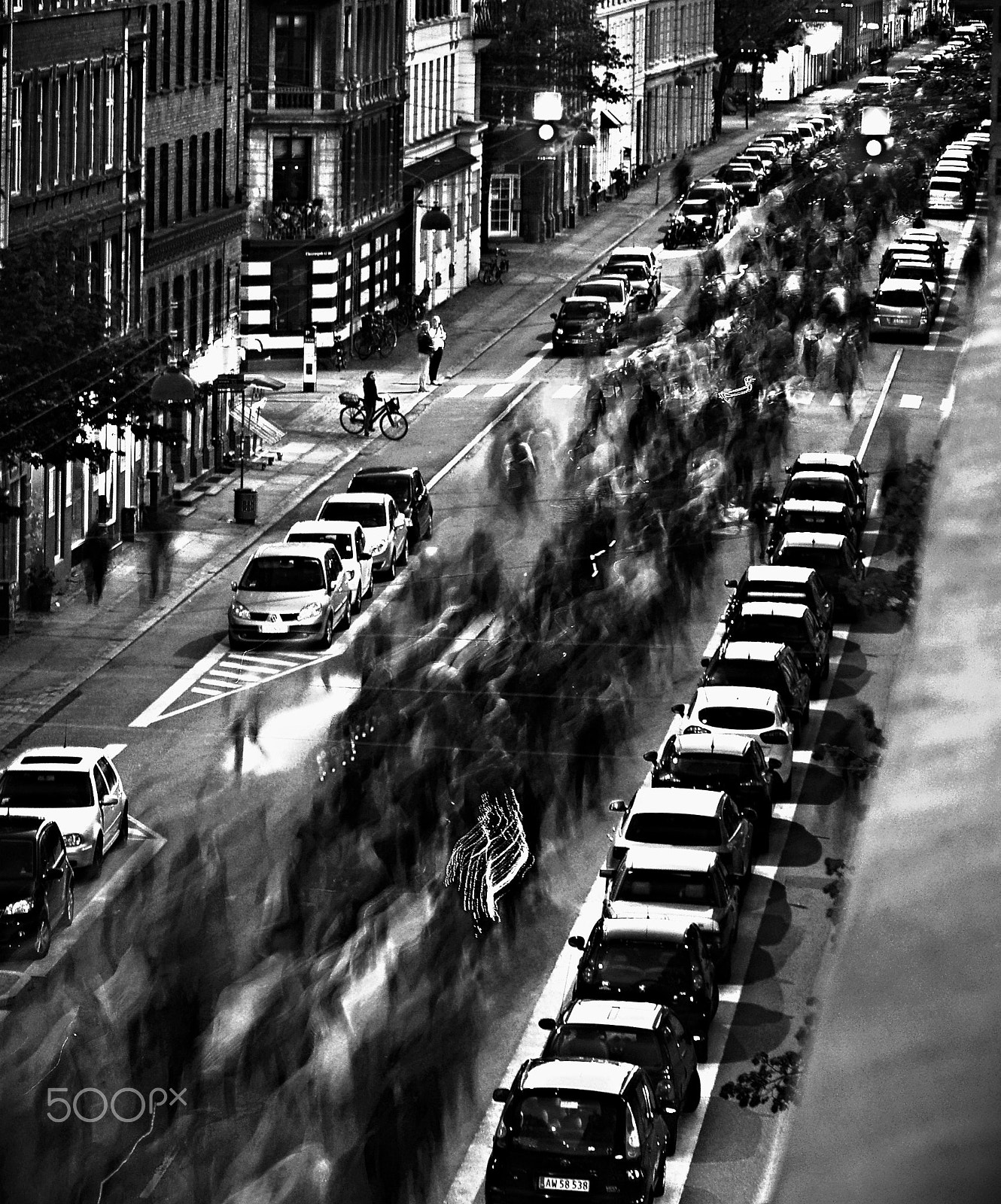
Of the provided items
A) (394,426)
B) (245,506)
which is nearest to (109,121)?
(245,506)

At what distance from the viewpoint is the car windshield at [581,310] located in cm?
8019

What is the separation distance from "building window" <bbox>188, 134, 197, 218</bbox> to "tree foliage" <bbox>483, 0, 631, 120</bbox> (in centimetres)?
3683

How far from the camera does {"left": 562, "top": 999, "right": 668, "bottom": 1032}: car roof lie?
23609mm

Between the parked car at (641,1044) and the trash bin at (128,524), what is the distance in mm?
31739

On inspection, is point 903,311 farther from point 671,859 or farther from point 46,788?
point 671,859

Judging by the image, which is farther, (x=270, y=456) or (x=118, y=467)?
(x=270, y=456)

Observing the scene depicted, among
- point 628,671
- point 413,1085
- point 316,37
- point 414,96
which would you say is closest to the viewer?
point 413,1085

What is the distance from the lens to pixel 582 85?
104688 mm

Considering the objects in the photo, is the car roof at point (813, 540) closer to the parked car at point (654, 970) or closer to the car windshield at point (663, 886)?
the car windshield at point (663, 886)

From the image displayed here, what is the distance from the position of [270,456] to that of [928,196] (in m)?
54.3

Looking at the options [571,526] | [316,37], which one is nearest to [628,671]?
[571,526]

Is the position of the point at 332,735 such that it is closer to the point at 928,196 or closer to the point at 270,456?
the point at 270,456
